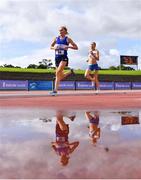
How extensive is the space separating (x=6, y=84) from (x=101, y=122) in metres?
28.9

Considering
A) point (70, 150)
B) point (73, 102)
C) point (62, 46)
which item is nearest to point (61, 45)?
point (62, 46)

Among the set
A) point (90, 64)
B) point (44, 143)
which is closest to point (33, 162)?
point (44, 143)

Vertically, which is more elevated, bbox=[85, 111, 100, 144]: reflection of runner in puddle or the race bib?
the race bib

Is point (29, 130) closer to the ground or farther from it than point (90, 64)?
closer to the ground

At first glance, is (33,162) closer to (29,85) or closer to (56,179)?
(56,179)

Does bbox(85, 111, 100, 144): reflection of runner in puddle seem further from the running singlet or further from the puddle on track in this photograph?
the running singlet

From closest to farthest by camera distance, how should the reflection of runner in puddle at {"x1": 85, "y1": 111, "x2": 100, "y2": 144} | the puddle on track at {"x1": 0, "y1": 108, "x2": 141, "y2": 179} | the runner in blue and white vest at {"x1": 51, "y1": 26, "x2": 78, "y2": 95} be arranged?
the puddle on track at {"x1": 0, "y1": 108, "x2": 141, "y2": 179}, the reflection of runner in puddle at {"x1": 85, "y1": 111, "x2": 100, "y2": 144}, the runner in blue and white vest at {"x1": 51, "y1": 26, "x2": 78, "y2": 95}

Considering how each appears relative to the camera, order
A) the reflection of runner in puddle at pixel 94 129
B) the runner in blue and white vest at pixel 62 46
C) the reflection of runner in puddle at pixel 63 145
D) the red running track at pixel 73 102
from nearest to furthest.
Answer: the reflection of runner in puddle at pixel 63 145
the reflection of runner in puddle at pixel 94 129
the red running track at pixel 73 102
the runner in blue and white vest at pixel 62 46

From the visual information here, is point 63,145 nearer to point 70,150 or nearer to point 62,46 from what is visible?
point 70,150

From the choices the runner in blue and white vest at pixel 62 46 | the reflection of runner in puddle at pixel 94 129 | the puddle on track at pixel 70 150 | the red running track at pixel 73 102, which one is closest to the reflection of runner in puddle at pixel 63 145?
the puddle on track at pixel 70 150

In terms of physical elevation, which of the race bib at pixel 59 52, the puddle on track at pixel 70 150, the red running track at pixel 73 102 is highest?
the race bib at pixel 59 52

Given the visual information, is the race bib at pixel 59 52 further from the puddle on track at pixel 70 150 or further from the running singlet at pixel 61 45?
the puddle on track at pixel 70 150

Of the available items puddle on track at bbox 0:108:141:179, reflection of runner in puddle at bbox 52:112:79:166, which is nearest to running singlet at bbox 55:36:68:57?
puddle on track at bbox 0:108:141:179

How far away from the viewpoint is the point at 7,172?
2236mm
